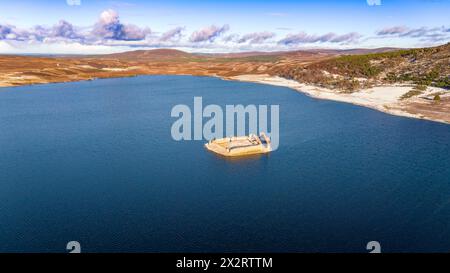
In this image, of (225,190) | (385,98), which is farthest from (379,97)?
(225,190)

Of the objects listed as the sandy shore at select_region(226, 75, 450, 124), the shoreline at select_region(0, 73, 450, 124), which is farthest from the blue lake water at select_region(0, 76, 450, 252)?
the shoreline at select_region(0, 73, 450, 124)

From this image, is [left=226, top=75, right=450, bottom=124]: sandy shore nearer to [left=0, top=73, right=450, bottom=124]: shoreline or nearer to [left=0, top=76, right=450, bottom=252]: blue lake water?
[left=0, top=73, right=450, bottom=124]: shoreline

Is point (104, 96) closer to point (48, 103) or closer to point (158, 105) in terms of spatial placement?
point (48, 103)

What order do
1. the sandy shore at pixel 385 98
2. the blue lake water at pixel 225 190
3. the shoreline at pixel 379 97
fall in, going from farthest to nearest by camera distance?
the shoreline at pixel 379 97, the sandy shore at pixel 385 98, the blue lake water at pixel 225 190

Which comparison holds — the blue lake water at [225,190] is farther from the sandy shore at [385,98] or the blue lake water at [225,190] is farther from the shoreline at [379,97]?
the shoreline at [379,97]

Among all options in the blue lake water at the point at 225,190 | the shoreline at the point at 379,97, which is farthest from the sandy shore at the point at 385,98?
the blue lake water at the point at 225,190

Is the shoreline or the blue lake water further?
the shoreline

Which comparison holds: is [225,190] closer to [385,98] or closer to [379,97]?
[385,98]

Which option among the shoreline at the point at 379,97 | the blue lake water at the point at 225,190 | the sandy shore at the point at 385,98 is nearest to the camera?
the blue lake water at the point at 225,190
